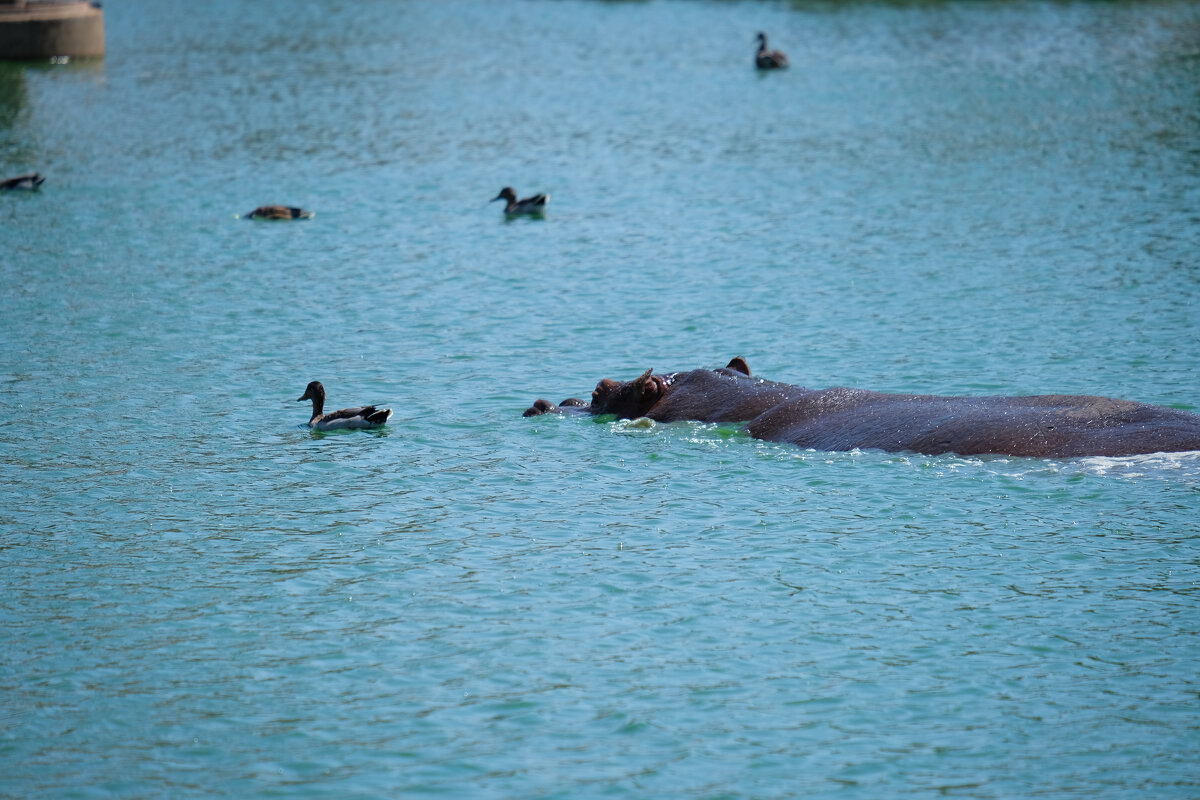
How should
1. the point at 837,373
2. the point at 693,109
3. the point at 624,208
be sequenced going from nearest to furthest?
1. the point at 837,373
2. the point at 624,208
3. the point at 693,109

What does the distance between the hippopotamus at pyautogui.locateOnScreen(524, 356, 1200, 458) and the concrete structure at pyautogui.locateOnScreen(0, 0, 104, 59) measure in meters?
31.7

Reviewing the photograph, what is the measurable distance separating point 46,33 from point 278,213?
21.8 meters

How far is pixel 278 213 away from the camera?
21.9 metres

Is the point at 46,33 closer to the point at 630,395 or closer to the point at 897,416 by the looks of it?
the point at 630,395

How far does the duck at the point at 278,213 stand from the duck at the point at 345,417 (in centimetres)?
953

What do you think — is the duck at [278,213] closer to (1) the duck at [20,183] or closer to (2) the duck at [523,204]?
(2) the duck at [523,204]

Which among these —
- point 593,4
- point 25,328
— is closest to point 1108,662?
point 25,328

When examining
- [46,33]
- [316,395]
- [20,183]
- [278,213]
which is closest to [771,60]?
[46,33]

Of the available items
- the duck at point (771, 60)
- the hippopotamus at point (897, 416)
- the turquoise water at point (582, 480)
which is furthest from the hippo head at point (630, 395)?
the duck at point (771, 60)

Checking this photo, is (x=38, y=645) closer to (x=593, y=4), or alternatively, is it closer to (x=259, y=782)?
(x=259, y=782)

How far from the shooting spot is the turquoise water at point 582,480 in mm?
7660

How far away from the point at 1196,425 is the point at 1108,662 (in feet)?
10.2

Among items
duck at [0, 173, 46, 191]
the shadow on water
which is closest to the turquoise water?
duck at [0, 173, 46, 191]

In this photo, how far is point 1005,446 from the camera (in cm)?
1112
